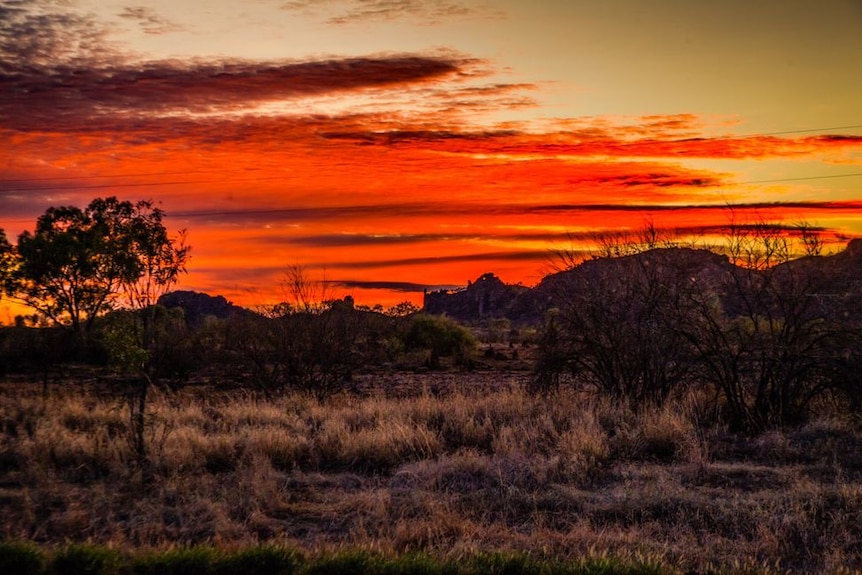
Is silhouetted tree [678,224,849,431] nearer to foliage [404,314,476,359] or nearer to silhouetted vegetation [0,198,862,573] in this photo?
silhouetted vegetation [0,198,862,573]

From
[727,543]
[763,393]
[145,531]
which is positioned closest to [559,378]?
[763,393]

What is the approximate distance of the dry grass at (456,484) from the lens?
8.27 m

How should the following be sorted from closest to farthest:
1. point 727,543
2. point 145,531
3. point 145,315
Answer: point 727,543, point 145,531, point 145,315

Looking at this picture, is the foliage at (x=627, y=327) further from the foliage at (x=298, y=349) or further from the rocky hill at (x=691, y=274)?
the foliage at (x=298, y=349)

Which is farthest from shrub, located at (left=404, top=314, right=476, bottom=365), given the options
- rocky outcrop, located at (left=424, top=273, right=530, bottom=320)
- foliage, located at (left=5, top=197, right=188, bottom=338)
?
rocky outcrop, located at (left=424, top=273, right=530, bottom=320)

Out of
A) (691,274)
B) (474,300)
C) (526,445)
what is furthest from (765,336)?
(474,300)

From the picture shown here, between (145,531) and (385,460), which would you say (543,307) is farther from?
(145,531)

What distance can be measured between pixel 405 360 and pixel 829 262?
2880 cm

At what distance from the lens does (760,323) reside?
1602 cm

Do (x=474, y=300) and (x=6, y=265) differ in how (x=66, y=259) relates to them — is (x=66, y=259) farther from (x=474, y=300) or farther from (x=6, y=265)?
(x=474, y=300)

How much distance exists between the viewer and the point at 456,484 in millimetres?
10750

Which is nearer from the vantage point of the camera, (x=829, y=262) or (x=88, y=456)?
(x=88, y=456)

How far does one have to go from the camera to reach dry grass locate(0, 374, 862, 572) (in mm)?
8266

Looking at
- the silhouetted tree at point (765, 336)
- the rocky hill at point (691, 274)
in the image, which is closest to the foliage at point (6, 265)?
the rocky hill at point (691, 274)
